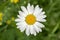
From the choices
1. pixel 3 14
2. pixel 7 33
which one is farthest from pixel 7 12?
pixel 7 33

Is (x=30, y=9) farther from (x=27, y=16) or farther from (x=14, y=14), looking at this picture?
(x=14, y=14)

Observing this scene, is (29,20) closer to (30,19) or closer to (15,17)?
(30,19)

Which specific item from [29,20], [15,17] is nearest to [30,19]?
[29,20]

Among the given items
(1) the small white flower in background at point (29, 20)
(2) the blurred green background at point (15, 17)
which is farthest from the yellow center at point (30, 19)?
(2) the blurred green background at point (15, 17)

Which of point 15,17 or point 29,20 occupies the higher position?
point 15,17

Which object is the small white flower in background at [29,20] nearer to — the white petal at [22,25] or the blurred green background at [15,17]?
the white petal at [22,25]

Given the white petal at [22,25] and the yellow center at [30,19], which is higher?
the yellow center at [30,19]

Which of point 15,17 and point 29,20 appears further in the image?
point 15,17
